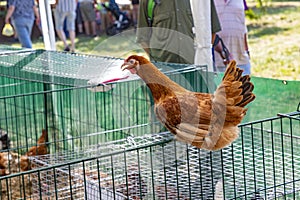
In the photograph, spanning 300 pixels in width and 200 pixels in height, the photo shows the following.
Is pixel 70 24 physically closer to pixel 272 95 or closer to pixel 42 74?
pixel 42 74

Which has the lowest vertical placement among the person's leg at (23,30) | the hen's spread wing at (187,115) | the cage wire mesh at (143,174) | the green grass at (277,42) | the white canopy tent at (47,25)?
the green grass at (277,42)

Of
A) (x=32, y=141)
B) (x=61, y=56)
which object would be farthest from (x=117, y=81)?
(x=32, y=141)

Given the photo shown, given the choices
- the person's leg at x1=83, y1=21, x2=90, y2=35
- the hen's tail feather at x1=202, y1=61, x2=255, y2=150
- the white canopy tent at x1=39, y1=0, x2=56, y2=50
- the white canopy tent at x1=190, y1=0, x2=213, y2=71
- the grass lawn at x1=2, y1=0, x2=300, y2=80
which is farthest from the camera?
the person's leg at x1=83, y1=21, x2=90, y2=35

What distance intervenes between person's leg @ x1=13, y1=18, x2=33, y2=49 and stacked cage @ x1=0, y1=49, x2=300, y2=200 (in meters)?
3.02

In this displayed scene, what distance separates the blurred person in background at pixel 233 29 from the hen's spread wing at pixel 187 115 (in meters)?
2.11

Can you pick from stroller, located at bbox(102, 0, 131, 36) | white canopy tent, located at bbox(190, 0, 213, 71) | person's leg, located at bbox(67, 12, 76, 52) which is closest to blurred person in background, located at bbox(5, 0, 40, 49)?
person's leg, located at bbox(67, 12, 76, 52)

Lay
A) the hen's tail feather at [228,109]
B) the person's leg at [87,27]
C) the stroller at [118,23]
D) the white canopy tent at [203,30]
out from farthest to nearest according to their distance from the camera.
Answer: the person's leg at [87,27] < the stroller at [118,23] < the white canopy tent at [203,30] < the hen's tail feather at [228,109]

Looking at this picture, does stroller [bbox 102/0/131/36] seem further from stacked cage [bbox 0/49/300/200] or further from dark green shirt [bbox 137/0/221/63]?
dark green shirt [bbox 137/0/221/63]

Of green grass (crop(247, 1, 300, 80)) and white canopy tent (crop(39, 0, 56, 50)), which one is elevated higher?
white canopy tent (crop(39, 0, 56, 50))

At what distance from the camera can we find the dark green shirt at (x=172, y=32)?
4.28m

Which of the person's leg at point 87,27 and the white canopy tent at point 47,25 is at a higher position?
the white canopy tent at point 47,25

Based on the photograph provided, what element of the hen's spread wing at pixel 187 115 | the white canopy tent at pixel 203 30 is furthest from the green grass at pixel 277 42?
the hen's spread wing at pixel 187 115

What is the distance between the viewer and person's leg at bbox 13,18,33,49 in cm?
852

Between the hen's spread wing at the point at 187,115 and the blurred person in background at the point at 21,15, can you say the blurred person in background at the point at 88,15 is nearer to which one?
the blurred person in background at the point at 21,15
